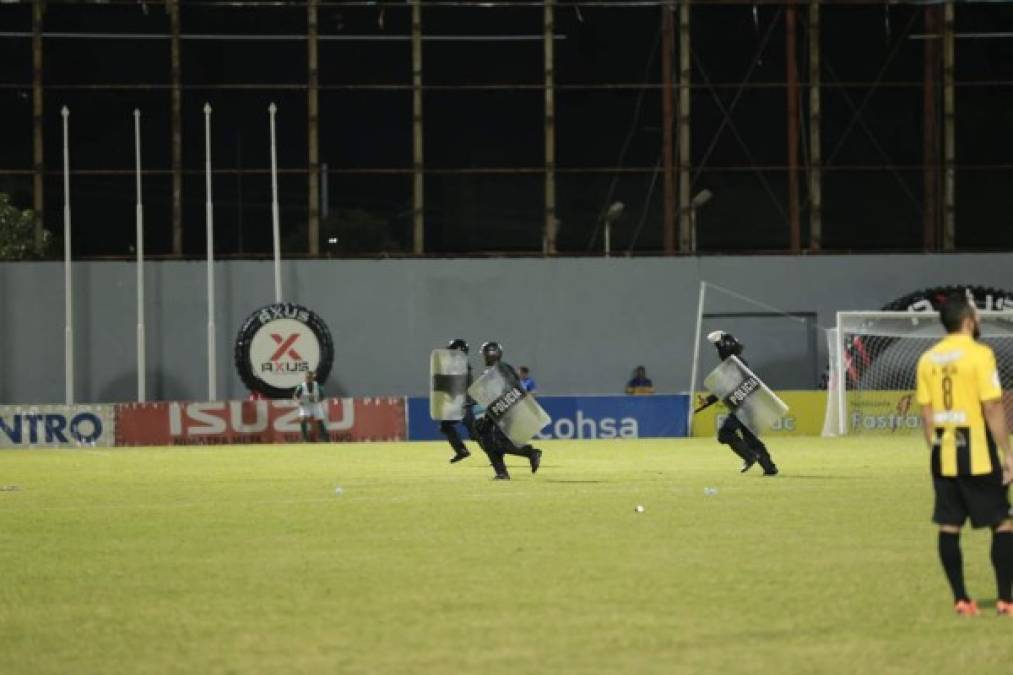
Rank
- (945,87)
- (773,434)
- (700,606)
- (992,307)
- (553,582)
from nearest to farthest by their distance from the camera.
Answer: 1. (700,606)
2. (553,582)
3. (773,434)
4. (992,307)
5. (945,87)

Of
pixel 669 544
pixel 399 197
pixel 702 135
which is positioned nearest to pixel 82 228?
pixel 399 197

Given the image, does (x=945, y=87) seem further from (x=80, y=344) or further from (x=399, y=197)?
(x=80, y=344)

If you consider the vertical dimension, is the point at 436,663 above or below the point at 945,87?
below

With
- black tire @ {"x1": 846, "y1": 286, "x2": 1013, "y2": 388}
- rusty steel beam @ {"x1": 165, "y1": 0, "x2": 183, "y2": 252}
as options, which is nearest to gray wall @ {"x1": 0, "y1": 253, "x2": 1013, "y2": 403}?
black tire @ {"x1": 846, "y1": 286, "x2": 1013, "y2": 388}

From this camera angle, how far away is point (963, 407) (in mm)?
11297

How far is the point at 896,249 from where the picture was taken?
187 ft

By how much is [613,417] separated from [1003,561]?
33.7 m

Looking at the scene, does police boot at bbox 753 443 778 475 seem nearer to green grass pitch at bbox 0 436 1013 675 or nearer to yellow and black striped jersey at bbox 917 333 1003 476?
green grass pitch at bbox 0 436 1013 675

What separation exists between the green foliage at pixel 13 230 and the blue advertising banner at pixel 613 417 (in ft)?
46.8

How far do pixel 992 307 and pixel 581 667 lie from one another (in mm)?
40713

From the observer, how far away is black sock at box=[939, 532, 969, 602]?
11.4 metres

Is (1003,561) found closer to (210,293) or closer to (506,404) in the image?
(506,404)

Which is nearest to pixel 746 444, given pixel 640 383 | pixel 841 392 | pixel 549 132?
pixel 841 392

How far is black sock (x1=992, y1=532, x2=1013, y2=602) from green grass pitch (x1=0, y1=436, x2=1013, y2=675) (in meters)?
0.23
